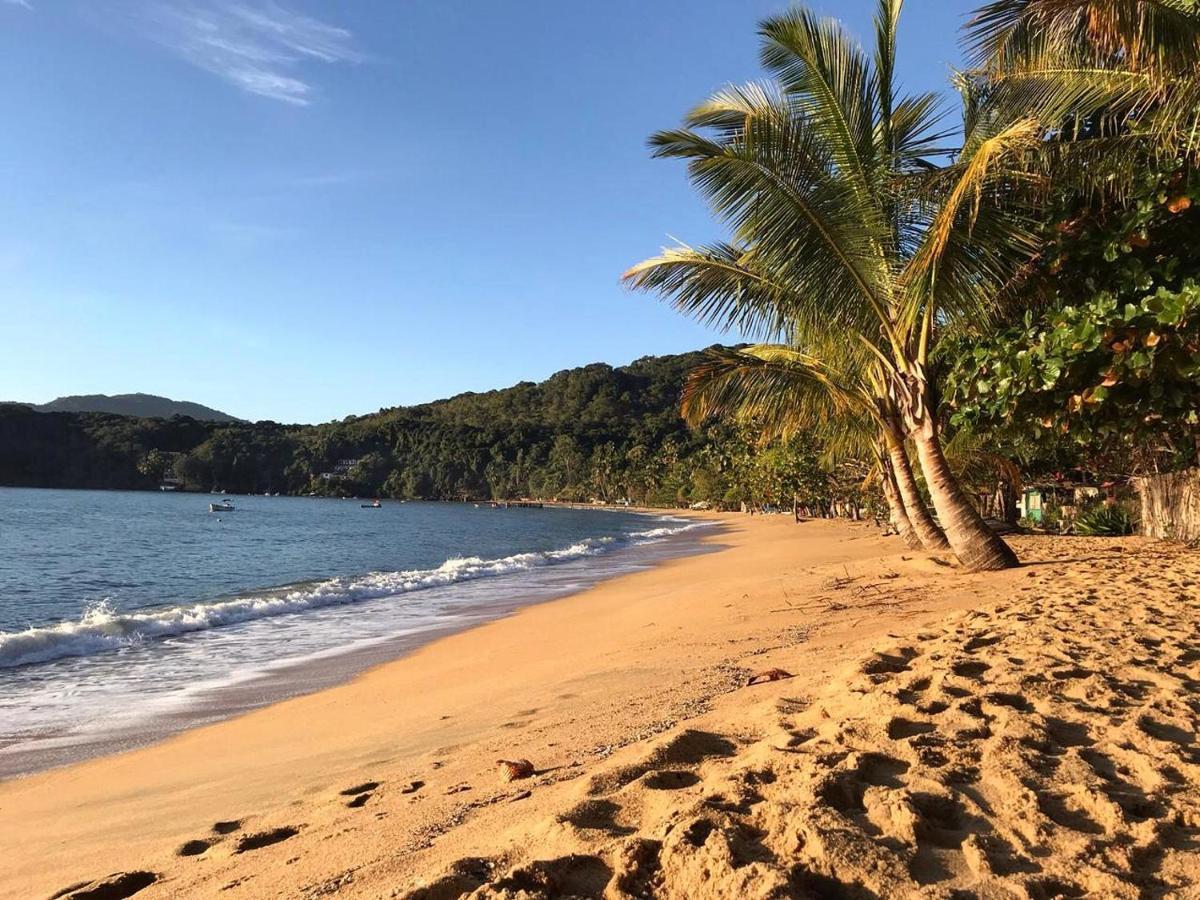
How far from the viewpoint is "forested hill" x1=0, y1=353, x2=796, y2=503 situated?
130 metres

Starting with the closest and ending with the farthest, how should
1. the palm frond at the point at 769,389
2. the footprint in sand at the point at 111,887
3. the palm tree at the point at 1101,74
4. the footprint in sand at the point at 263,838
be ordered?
the footprint in sand at the point at 111,887, the footprint in sand at the point at 263,838, the palm tree at the point at 1101,74, the palm frond at the point at 769,389

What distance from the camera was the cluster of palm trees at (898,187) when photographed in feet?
24.0

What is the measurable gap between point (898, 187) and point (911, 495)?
4.16 metres

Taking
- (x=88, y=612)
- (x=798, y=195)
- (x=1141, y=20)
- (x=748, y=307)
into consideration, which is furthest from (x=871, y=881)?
(x=88, y=612)

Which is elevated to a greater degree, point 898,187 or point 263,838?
point 898,187

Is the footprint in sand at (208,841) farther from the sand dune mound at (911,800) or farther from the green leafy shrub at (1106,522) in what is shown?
the green leafy shrub at (1106,522)

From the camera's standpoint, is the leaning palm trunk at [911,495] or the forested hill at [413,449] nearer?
the leaning palm trunk at [911,495]

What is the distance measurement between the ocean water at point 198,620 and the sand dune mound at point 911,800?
17.1ft

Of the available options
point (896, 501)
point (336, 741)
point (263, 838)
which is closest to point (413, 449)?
point (896, 501)

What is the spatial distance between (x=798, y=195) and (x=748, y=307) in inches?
81.7

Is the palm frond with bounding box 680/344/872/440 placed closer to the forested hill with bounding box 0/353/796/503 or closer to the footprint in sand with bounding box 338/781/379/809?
the footprint in sand with bounding box 338/781/379/809

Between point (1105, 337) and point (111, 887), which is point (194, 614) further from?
point (1105, 337)

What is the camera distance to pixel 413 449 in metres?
161

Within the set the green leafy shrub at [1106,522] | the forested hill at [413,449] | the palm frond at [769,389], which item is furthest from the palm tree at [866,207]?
the forested hill at [413,449]
